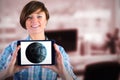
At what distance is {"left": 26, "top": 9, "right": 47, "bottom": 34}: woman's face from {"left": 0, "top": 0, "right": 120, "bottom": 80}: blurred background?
0.15 ft

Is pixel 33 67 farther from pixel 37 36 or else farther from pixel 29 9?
pixel 29 9

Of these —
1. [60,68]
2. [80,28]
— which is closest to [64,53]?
[60,68]

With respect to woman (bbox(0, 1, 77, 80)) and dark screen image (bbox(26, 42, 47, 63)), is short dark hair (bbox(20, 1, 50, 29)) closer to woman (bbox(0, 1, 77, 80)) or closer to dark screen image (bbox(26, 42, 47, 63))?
woman (bbox(0, 1, 77, 80))

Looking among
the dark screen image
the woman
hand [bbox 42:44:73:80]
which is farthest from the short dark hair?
hand [bbox 42:44:73:80]

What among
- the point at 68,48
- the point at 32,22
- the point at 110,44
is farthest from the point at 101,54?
the point at 32,22

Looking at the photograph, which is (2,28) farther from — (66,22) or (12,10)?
(66,22)

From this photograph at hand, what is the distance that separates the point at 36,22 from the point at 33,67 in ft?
1.07

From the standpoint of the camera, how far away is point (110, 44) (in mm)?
2086

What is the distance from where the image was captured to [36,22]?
1.99 meters

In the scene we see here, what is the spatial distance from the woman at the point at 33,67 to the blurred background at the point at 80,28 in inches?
1.6

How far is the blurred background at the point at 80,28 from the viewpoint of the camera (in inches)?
79.4

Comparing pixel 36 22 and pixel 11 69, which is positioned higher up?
pixel 36 22

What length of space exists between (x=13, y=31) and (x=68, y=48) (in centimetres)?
42

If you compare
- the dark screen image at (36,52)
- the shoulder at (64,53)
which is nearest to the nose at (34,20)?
the dark screen image at (36,52)
